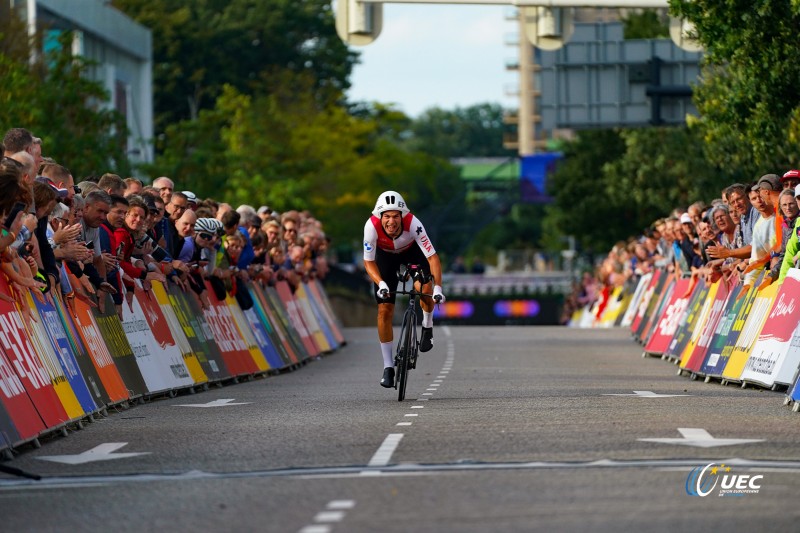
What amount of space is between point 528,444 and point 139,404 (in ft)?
22.3

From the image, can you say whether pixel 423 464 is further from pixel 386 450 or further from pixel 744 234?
pixel 744 234

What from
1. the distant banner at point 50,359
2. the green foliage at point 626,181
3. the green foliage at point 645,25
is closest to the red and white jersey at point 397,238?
the distant banner at point 50,359

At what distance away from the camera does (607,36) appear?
161 feet

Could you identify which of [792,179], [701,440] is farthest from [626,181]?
[701,440]

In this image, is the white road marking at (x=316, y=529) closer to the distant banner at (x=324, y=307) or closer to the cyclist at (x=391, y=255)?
the cyclist at (x=391, y=255)

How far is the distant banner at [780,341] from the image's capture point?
1919 cm

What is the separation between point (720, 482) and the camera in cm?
1157

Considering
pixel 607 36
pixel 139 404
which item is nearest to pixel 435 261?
pixel 139 404

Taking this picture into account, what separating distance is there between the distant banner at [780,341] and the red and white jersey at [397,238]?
3.37m

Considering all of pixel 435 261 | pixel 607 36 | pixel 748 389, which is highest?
pixel 607 36

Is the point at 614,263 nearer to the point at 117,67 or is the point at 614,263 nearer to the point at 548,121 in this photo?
the point at 548,121

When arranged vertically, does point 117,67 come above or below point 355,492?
above

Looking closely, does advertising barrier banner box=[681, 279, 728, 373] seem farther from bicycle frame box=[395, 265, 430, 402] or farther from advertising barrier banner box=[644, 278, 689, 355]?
bicycle frame box=[395, 265, 430, 402]

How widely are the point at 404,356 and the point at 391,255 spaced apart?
48.7 inches
